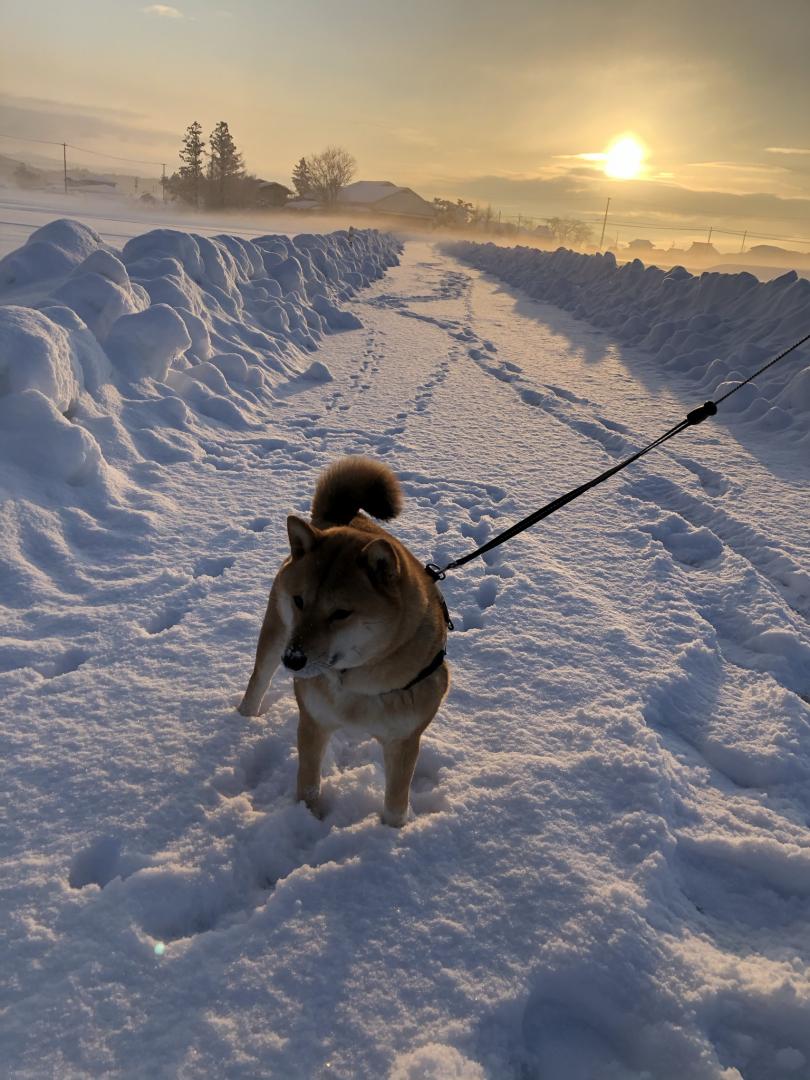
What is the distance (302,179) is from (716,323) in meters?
90.7

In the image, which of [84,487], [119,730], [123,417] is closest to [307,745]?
[119,730]

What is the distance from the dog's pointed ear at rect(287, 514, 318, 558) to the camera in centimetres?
204

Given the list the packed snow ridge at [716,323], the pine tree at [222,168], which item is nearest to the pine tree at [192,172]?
the pine tree at [222,168]

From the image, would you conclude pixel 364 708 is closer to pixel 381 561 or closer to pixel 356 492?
pixel 381 561

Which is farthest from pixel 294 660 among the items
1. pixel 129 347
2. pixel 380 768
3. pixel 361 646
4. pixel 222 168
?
pixel 222 168

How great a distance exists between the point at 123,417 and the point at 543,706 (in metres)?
4.54

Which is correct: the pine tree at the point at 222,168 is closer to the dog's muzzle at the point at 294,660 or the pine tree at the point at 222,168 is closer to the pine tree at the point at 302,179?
the pine tree at the point at 302,179

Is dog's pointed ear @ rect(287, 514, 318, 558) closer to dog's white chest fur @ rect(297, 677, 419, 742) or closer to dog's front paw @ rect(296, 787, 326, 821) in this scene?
dog's white chest fur @ rect(297, 677, 419, 742)

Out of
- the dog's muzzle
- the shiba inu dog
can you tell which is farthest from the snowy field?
the dog's muzzle

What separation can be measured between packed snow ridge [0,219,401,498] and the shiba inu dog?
2.91 meters

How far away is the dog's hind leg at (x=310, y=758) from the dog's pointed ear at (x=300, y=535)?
0.54m

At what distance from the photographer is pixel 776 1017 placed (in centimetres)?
172

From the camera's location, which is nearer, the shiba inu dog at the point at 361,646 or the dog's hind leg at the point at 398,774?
the shiba inu dog at the point at 361,646

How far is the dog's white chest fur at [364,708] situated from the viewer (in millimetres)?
2037
